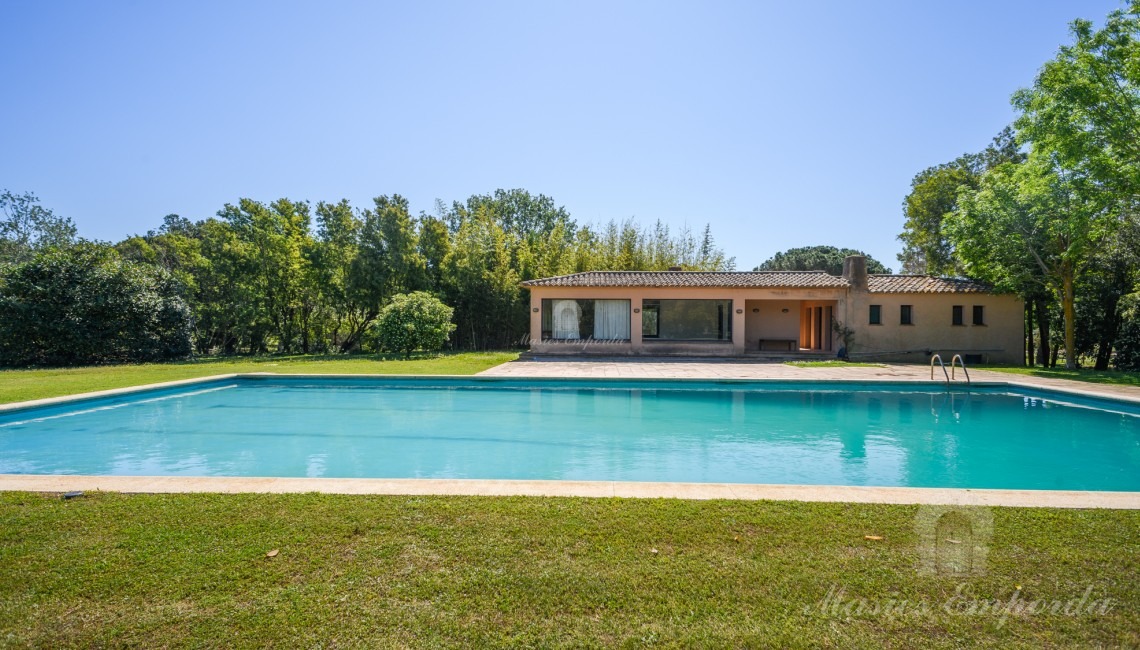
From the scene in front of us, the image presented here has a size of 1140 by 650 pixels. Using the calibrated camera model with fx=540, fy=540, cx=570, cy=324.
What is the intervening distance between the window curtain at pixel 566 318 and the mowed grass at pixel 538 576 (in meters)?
15.1

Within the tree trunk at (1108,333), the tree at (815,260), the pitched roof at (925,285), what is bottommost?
the tree trunk at (1108,333)

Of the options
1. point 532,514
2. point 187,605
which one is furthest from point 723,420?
point 187,605

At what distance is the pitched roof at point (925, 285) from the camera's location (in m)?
17.5

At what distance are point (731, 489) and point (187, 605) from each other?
3.27m

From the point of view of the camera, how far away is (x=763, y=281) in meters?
18.3

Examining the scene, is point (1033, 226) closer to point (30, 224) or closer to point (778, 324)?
point (778, 324)

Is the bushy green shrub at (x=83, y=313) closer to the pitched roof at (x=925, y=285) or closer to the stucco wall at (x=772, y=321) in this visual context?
the stucco wall at (x=772, y=321)

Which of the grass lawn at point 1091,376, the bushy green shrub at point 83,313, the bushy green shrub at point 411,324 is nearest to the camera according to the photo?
the grass lawn at point 1091,376

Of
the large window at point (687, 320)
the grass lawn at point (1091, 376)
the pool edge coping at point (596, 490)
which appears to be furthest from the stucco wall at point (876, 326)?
the pool edge coping at point (596, 490)

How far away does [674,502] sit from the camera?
3.62m

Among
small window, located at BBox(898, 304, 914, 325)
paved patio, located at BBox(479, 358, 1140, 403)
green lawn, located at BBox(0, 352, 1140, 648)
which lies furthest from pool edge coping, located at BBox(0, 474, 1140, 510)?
small window, located at BBox(898, 304, 914, 325)

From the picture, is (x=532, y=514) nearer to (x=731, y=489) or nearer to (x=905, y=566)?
(x=731, y=489)

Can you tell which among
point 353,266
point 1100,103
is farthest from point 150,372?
point 1100,103

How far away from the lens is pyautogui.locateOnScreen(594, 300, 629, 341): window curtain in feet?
60.7
